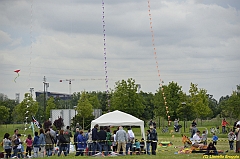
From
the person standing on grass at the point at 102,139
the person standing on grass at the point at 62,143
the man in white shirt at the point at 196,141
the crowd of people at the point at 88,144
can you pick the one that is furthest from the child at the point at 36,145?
the man in white shirt at the point at 196,141

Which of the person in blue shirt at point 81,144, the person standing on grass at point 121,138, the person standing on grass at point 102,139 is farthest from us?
the person in blue shirt at point 81,144

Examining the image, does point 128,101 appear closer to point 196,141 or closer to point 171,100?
point 171,100

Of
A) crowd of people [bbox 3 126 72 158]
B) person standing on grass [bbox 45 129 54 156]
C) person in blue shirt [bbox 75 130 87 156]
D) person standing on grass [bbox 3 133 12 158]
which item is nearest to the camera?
person standing on grass [bbox 3 133 12 158]

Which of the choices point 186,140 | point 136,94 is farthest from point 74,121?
point 186,140

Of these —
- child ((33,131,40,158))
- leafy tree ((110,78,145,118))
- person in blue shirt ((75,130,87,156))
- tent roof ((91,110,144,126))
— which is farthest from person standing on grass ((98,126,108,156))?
leafy tree ((110,78,145,118))

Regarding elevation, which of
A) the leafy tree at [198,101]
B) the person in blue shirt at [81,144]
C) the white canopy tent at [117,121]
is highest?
the leafy tree at [198,101]

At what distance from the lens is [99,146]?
2755cm

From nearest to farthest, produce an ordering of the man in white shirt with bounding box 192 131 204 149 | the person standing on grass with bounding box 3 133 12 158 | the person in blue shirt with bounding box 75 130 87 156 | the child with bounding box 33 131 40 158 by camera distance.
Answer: the person standing on grass with bounding box 3 133 12 158 → the child with bounding box 33 131 40 158 → the person in blue shirt with bounding box 75 130 87 156 → the man in white shirt with bounding box 192 131 204 149

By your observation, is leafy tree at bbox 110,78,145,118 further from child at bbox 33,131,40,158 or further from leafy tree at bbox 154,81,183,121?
child at bbox 33,131,40,158

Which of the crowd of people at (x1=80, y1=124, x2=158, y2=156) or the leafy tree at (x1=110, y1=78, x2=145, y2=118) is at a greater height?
the leafy tree at (x1=110, y1=78, x2=145, y2=118)

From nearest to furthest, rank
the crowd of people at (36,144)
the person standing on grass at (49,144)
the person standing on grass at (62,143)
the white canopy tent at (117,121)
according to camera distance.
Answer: the crowd of people at (36,144)
the person standing on grass at (49,144)
the person standing on grass at (62,143)
the white canopy tent at (117,121)

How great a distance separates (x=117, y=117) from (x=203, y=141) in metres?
5.27

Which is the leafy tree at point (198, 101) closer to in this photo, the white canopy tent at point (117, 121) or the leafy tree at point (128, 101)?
the leafy tree at point (128, 101)

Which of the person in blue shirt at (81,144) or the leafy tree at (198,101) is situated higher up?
the leafy tree at (198,101)
